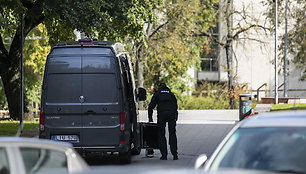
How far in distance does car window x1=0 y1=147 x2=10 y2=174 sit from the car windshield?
194cm

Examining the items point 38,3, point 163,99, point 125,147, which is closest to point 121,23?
point 38,3

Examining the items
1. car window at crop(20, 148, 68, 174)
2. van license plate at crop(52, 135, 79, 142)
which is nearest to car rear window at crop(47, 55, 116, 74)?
van license plate at crop(52, 135, 79, 142)

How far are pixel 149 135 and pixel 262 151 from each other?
340 inches

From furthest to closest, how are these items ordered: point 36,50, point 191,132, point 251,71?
point 251,71 < point 36,50 < point 191,132

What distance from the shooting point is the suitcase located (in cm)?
1499

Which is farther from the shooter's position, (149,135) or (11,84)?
(11,84)

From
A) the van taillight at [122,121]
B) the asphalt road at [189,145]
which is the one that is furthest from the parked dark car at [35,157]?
the van taillight at [122,121]

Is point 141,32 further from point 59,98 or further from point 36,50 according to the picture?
point 36,50

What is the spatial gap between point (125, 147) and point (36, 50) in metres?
32.3

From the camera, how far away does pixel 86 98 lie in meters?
12.9

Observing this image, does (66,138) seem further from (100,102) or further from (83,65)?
(83,65)

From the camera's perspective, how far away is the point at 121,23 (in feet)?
88.7

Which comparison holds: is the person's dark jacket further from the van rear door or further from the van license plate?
the van license plate

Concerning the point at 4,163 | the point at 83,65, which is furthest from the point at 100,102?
the point at 4,163
